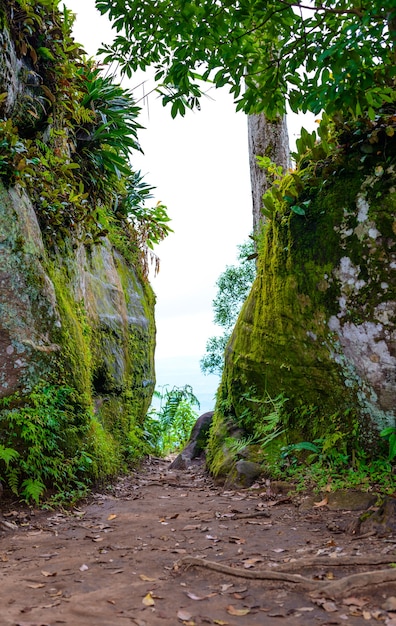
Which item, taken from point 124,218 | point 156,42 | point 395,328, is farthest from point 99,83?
point 395,328

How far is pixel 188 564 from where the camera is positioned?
3.31 m

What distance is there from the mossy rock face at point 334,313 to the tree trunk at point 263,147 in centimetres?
280

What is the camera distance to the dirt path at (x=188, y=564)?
2.57m

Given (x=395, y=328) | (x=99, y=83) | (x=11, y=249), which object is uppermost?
(x=99, y=83)

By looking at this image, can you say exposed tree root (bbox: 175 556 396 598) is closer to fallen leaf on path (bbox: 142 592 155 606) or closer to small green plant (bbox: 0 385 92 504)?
fallen leaf on path (bbox: 142 592 155 606)

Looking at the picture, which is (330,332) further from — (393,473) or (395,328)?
(393,473)

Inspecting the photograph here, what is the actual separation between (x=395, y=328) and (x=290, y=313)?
144cm

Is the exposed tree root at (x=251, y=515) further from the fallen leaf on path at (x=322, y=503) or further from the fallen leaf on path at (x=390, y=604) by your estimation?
the fallen leaf on path at (x=390, y=604)

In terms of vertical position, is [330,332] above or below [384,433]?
above

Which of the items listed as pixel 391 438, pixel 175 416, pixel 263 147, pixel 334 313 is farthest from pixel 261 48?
pixel 175 416

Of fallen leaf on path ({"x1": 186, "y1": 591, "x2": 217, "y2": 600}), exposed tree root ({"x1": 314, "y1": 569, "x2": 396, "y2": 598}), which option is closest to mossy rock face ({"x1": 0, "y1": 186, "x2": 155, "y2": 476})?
fallen leaf on path ({"x1": 186, "y1": 591, "x2": 217, "y2": 600})

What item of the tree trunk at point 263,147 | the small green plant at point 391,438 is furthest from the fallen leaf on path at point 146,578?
the tree trunk at point 263,147

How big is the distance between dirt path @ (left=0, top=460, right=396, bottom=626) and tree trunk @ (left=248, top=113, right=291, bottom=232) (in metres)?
5.90

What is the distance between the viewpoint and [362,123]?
5562mm
